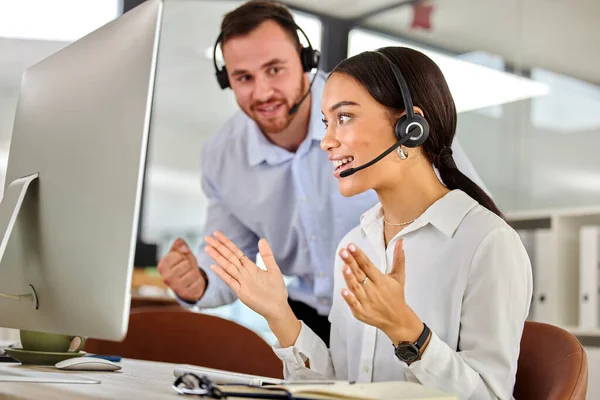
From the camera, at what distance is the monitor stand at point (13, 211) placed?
41.1 inches

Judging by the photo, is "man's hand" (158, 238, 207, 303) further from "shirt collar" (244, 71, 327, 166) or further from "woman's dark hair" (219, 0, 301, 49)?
"woman's dark hair" (219, 0, 301, 49)

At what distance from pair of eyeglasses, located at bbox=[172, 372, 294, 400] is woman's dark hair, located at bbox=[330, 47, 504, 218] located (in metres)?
0.66

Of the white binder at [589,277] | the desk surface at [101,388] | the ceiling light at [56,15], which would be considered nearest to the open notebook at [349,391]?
the desk surface at [101,388]

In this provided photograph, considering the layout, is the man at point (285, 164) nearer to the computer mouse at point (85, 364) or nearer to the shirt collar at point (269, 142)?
the shirt collar at point (269, 142)

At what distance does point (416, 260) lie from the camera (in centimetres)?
132

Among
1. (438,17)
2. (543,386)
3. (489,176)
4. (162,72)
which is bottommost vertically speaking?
(543,386)

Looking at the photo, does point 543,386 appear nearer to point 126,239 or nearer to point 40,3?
point 126,239

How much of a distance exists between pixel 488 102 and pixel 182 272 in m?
3.24

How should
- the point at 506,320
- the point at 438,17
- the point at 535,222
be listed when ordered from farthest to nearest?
the point at 438,17
the point at 535,222
the point at 506,320

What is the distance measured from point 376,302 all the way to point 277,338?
0.38m

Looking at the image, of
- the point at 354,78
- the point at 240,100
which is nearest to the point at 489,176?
the point at 240,100

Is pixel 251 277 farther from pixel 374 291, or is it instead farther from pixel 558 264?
pixel 558 264

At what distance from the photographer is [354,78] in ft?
4.53

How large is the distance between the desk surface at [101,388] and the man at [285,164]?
854 millimetres
